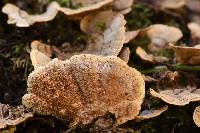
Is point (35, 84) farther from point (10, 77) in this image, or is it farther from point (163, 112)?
point (163, 112)

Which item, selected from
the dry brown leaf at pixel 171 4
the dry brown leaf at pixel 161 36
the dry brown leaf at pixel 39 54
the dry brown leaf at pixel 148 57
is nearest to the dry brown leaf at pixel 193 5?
the dry brown leaf at pixel 171 4

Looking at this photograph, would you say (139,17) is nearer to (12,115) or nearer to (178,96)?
(178,96)

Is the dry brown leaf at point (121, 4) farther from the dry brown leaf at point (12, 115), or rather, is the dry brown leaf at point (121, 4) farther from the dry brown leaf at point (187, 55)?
the dry brown leaf at point (12, 115)

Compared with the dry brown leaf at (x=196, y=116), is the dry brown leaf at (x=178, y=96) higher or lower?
higher

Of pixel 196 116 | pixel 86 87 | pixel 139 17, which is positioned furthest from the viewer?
pixel 139 17

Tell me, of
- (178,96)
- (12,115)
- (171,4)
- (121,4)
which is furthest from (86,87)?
(171,4)

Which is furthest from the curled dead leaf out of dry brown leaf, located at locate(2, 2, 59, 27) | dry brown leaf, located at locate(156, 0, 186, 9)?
dry brown leaf, located at locate(156, 0, 186, 9)
